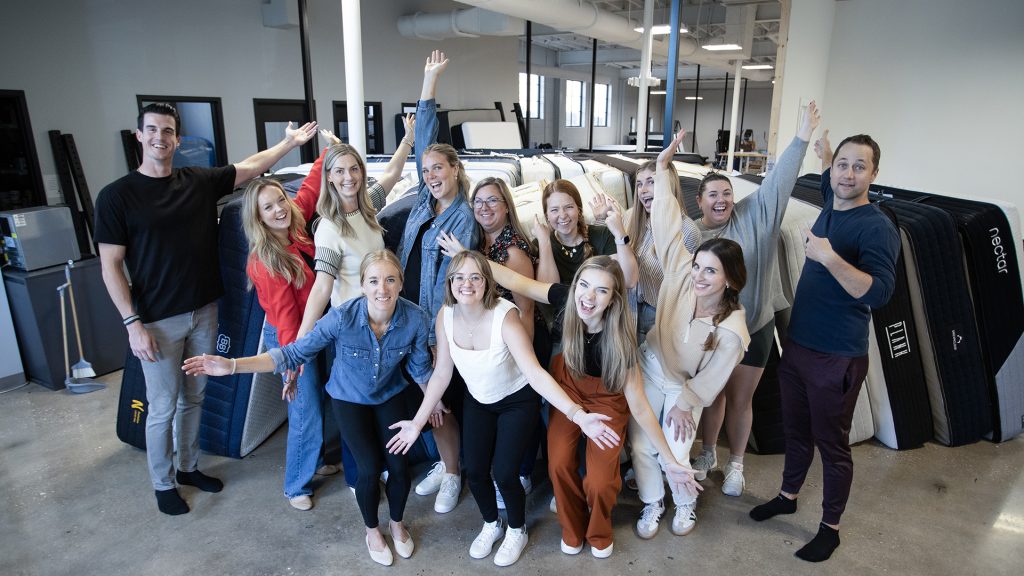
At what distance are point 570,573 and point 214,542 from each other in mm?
Answer: 1385

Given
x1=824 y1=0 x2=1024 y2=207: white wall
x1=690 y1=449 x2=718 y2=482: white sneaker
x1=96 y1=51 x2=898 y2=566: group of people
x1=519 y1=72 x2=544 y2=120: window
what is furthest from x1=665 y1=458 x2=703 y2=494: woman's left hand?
x1=519 y1=72 x2=544 y2=120: window

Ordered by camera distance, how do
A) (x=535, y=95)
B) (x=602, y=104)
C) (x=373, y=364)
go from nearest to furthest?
1. (x=373, y=364)
2. (x=535, y=95)
3. (x=602, y=104)

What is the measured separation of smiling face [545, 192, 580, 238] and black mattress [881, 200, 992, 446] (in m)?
1.75

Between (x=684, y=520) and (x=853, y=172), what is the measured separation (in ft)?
4.72

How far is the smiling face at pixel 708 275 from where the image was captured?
6.81 ft

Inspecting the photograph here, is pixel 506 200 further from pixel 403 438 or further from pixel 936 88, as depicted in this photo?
pixel 936 88

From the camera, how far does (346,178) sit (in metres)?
2.40

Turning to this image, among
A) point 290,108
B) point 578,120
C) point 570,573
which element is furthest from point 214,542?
point 578,120

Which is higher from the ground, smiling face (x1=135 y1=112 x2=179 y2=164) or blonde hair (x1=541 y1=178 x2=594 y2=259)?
smiling face (x1=135 y1=112 x2=179 y2=164)

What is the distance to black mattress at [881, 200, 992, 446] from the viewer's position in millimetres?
2988

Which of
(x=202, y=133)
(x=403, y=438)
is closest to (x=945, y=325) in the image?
(x=403, y=438)

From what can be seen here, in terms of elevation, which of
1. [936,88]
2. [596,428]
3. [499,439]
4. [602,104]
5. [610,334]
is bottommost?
[499,439]

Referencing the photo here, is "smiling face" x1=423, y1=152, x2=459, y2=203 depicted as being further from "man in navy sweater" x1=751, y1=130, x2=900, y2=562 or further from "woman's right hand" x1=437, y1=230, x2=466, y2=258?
"man in navy sweater" x1=751, y1=130, x2=900, y2=562

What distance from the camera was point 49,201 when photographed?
5539 millimetres
